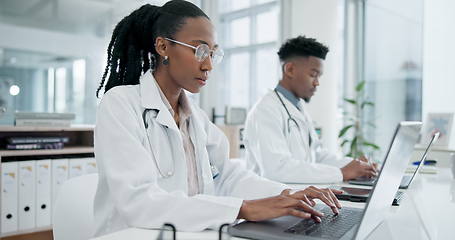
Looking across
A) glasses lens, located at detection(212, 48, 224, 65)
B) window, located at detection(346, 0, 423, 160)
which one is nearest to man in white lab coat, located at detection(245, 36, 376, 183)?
glasses lens, located at detection(212, 48, 224, 65)

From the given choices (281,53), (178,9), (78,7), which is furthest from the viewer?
(78,7)

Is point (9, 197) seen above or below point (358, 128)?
below

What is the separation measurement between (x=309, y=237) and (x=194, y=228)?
0.25 metres

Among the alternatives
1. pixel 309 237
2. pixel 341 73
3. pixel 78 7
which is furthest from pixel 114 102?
pixel 341 73

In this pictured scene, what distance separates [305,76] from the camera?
2.29 metres

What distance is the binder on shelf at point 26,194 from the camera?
223 cm

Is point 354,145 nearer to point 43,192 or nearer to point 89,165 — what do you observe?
point 89,165

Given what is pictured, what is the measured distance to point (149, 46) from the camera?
1367 mm

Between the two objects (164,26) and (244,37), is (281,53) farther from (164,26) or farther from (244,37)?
(244,37)

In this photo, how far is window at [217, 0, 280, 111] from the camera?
4.35 meters

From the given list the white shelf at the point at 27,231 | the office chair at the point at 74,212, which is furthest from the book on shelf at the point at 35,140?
the office chair at the point at 74,212

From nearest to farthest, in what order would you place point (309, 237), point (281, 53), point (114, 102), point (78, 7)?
point (309, 237) → point (114, 102) → point (281, 53) → point (78, 7)

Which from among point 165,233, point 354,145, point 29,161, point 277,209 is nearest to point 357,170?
point 277,209

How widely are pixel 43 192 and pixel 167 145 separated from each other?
1.45m
